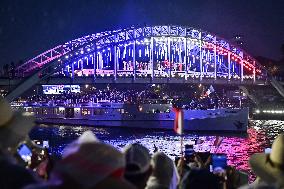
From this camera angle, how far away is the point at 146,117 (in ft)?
214

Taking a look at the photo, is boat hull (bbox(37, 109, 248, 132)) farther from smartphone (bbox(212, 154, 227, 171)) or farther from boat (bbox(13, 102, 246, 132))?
smartphone (bbox(212, 154, 227, 171))

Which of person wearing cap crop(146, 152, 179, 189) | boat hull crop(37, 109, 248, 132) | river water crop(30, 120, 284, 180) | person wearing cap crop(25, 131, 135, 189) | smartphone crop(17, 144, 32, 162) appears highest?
person wearing cap crop(25, 131, 135, 189)

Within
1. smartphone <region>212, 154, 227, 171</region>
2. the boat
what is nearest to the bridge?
the boat

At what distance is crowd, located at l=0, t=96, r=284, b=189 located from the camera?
2246mm

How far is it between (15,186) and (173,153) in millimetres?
35944

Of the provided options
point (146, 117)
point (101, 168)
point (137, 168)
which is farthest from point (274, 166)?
point (146, 117)

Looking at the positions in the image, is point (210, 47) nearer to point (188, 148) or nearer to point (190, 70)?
point (190, 70)

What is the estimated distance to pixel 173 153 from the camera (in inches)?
1506

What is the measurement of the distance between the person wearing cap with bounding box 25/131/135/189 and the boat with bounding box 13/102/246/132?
60.3 meters

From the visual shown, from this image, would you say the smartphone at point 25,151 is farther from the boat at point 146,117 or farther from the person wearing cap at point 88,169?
the boat at point 146,117

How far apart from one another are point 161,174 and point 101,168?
8.27ft

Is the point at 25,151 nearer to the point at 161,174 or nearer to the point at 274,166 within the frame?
the point at 161,174

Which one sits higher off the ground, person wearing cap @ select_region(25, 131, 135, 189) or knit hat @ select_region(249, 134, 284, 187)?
person wearing cap @ select_region(25, 131, 135, 189)

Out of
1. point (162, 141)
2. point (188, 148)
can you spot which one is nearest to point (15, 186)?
point (188, 148)
